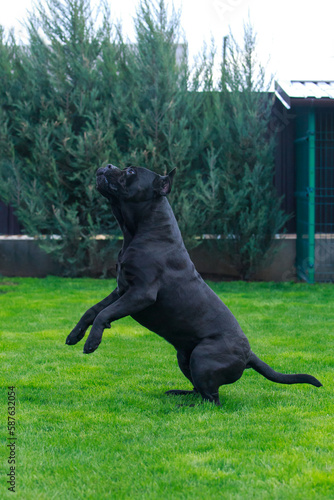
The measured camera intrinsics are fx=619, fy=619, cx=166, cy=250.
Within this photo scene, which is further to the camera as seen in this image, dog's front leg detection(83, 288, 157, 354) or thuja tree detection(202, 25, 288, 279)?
thuja tree detection(202, 25, 288, 279)

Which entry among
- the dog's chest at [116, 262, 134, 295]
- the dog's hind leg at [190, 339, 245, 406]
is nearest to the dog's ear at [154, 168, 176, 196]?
the dog's chest at [116, 262, 134, 295]

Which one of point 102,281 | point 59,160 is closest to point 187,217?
point 102,281

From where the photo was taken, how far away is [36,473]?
120 inches

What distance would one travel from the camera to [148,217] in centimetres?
404

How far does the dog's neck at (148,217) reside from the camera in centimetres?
403

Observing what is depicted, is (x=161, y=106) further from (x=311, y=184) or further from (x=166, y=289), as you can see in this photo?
(x=166, y=289)

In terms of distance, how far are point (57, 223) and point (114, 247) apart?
40.9 inches

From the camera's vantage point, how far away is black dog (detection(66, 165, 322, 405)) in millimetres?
3928

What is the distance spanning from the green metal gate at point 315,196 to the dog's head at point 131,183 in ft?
20.4

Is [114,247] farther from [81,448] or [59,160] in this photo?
[81,448]

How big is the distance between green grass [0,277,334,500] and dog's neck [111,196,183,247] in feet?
3.81

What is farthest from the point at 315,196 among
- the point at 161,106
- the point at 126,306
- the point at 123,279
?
the point at 126,306

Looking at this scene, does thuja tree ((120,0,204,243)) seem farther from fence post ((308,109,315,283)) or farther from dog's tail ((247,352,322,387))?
dog's tail ((247,352,322,387))

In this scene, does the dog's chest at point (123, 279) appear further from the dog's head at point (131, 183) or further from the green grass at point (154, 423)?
the green grass at point (154, 423)
